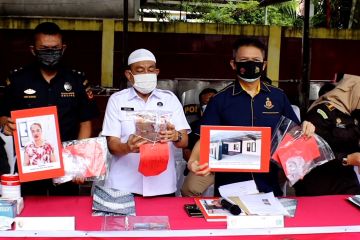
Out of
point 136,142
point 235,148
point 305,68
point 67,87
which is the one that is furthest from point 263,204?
point 305,68

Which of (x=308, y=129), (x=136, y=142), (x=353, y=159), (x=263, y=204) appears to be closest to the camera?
(x=263, y=204)

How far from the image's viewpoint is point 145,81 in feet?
10.6

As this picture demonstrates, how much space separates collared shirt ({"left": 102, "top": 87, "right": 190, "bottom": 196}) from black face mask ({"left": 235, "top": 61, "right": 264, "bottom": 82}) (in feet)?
1.61

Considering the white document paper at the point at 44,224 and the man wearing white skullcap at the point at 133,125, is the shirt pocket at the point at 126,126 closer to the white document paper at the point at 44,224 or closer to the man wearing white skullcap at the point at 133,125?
the man wearing white skullcap at the point at 133,125

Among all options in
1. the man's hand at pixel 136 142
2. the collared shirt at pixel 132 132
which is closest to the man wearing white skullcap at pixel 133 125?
the collared shirt at pixel 132 132

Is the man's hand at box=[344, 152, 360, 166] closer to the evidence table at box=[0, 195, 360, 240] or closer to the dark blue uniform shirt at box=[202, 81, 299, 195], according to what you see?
the evidence table at box=[0, 195, 360, 240]

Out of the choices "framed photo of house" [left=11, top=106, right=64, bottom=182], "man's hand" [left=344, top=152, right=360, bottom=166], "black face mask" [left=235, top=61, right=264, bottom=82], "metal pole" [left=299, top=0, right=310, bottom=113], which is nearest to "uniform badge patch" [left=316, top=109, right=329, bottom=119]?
"man's hand" [left=344, top=152, right=360, bottom=166]

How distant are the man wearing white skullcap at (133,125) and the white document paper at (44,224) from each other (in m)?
0.71

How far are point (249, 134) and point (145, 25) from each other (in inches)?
262

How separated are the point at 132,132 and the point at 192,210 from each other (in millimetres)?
685

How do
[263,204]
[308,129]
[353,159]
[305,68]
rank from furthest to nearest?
1. [305,68]
2. [353,159]
3. [308,129]
4. [263,204]

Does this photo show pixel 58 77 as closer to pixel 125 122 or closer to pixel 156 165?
pixel 125 122

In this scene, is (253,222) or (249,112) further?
(249,112)

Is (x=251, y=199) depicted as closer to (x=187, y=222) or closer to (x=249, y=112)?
(x=187, y=222)
